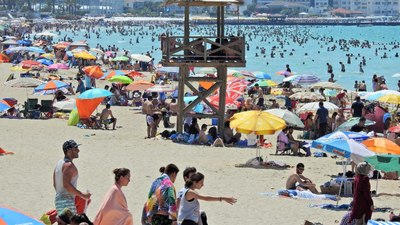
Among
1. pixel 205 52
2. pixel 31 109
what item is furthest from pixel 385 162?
pixel 31 109

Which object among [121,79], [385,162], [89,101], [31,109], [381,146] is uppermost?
[381,146]

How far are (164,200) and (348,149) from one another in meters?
4.62

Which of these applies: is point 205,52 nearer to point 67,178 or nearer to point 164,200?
point 67,178

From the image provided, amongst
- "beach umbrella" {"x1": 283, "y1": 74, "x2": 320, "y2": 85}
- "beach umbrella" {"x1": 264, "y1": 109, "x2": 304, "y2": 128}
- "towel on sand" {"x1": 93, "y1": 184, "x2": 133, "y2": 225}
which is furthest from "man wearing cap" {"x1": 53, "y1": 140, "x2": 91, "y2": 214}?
"beach umbrella" {"x1": 283, "y1": 74, "x2": 320, "y2": 85}

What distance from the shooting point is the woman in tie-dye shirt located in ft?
24.4

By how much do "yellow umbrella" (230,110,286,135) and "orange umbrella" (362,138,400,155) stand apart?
2.54 metres

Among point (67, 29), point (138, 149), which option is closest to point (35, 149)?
point (138, 149)

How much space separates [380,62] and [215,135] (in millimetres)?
46202

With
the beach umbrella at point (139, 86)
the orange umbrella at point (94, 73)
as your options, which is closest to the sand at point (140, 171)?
the beach umbrella at point (139, 86)

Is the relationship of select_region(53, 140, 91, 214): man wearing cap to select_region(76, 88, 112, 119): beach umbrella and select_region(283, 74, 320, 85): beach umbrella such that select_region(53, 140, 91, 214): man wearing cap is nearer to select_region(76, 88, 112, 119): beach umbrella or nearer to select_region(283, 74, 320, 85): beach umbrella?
select_region(76, 88, 112, 119): beach umbrella

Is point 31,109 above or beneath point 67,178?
beneath

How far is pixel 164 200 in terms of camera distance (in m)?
7.48

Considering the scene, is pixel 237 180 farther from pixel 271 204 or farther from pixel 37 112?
pixel 37 112

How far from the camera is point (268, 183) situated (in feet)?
44.1
